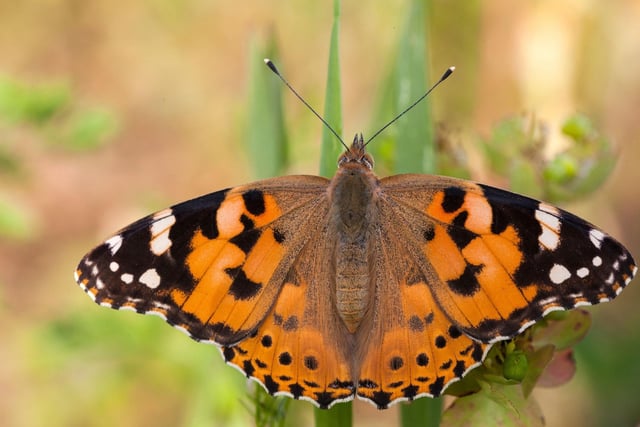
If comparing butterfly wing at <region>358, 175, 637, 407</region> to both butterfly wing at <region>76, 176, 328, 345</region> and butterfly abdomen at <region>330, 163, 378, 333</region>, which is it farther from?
butterfly wing at <region>76, 176, 328, 345</region>

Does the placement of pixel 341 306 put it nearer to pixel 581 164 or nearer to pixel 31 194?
pixel 581 164

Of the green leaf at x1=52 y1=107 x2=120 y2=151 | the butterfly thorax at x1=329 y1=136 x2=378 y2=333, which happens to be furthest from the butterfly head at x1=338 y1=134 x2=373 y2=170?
the green leaf at x1=52 y1=107 x2=120 y2=151

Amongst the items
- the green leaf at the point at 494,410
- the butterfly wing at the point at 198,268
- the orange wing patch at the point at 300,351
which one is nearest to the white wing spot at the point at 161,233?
the butterfly wing at the point at 198,268

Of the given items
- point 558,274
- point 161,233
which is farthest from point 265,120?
point 558,274

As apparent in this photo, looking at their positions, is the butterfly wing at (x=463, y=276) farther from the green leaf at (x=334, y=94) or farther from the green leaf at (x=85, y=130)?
the green leaf at (x=85, y=130)

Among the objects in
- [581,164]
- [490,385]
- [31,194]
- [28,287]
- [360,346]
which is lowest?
[490,385]

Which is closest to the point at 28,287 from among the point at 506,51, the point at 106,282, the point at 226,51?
→ the point at 226,51
